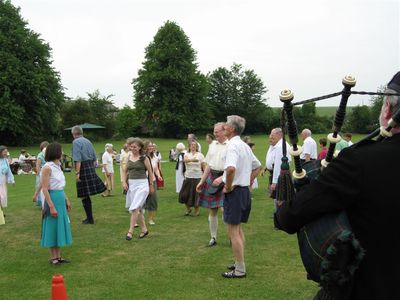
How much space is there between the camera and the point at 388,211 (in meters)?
1.96

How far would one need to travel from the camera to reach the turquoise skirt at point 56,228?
272 inches

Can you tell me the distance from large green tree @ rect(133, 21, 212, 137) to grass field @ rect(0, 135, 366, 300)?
4861 cm

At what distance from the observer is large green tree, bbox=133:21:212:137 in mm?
59028

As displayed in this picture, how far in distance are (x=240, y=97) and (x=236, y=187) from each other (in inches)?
2706

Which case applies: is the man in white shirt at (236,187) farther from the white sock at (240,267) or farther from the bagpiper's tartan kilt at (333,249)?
the bagpiper's tartan kilt at (333,249)

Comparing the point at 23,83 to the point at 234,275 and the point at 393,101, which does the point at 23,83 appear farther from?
the point at 393,101

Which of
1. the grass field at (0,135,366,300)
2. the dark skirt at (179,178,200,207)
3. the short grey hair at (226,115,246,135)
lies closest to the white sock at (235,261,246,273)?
the grass field at (0,135,366,300)

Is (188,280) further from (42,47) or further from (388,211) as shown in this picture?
(42,47)

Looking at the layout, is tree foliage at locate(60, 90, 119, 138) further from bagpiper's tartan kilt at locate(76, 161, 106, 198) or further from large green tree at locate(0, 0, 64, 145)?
bagpiper's tartan kilt at locate(76, 161, 106, 198)

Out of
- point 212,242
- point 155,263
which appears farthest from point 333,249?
point 212,242

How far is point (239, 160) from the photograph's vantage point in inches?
239

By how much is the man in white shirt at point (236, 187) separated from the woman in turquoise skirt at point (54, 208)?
2.62 m

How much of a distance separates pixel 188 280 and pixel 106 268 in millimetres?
1462

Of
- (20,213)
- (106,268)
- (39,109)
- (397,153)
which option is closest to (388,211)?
(397,153)
